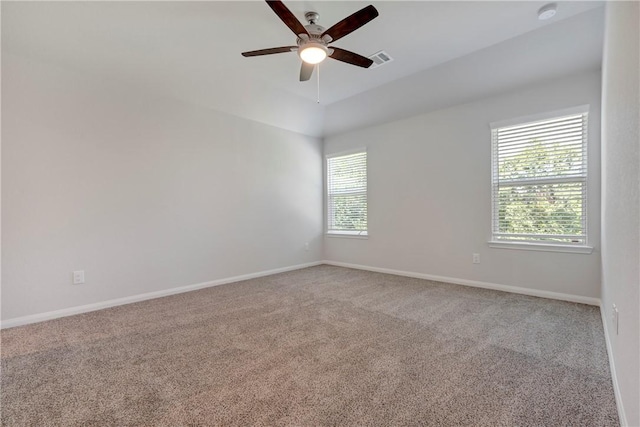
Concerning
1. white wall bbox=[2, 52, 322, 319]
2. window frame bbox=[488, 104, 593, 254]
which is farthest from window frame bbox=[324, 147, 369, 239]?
window frame bbox=[488, 104, 593, 254]

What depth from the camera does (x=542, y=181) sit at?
3.36 m

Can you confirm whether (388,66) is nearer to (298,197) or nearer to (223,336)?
(298,197)

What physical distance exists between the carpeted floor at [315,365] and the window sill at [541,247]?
1.96 ft

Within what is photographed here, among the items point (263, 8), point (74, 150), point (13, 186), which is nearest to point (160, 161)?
point (74, 150)

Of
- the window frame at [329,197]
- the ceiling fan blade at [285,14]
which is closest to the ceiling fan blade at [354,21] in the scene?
the ceiling fan blade at [285,14]

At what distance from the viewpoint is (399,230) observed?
469cm

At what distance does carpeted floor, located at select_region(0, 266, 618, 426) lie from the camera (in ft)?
4.92

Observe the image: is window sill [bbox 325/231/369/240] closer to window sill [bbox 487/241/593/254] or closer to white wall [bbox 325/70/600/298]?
white wall [bbox 325/70/600/298]

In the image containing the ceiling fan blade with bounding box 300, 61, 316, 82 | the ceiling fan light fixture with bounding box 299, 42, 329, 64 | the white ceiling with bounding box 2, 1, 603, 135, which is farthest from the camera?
the ceiling fan blade with bounding box 300, 61, 316, 82

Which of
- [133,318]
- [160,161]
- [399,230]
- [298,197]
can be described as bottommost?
[133,318]

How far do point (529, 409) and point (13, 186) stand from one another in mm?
4451

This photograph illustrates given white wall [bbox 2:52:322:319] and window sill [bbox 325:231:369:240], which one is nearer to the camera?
white wall [bbox 2:52:322:319]

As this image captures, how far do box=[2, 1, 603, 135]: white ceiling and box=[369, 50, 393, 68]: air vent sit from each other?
0.22 ft

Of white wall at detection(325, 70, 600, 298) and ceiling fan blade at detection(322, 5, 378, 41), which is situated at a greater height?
ceiling fan blade at detection(322, 5, 378, 41)
